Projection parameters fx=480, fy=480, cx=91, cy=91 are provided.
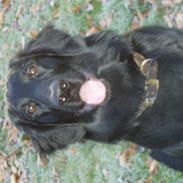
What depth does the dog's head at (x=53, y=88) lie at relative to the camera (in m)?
3.30

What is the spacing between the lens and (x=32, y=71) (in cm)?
351

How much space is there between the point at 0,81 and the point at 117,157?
2.56m

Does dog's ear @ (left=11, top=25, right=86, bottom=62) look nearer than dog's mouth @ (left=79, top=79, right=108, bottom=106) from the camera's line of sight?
No

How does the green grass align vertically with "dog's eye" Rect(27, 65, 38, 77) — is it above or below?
below

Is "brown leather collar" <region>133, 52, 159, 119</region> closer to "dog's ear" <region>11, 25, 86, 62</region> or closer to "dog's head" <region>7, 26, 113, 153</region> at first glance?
"dog's head" <region>7, 26, 113, 153</region>

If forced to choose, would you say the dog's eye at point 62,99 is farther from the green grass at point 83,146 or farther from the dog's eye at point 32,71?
the green grass at point 83,146

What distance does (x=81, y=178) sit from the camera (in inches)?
209

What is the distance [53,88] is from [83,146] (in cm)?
213

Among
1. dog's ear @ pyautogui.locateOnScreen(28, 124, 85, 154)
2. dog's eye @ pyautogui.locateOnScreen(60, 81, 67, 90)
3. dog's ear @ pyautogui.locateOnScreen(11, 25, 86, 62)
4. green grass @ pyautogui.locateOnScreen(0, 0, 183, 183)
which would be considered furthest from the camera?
green grass @ pyautogui.locateOnScreen(0, 0, 183, 183)

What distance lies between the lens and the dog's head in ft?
10.8

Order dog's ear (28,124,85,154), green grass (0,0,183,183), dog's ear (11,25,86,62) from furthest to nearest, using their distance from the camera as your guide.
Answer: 1. green grass (0,0,183,183)
2. dog's ear (28,124,85,154)
3. dog's ear (11,25,86,62)

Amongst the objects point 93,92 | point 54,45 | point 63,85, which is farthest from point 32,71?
point 93,92

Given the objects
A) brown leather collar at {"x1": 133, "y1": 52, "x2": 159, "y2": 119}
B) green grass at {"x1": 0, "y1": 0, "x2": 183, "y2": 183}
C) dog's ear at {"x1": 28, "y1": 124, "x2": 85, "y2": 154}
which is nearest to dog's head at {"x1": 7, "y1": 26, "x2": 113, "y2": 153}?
dog's ear at {"x1": 28, "y1": 124, "x2": 85, "y2": 154}

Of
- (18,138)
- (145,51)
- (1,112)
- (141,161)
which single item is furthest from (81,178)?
(145,51)
